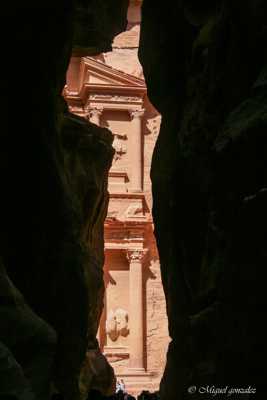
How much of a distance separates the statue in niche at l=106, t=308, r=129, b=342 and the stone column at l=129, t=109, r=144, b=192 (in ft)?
12.0

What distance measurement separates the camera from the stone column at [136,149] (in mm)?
23422

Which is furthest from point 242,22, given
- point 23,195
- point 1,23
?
point 23,195

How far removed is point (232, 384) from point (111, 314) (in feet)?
48.4

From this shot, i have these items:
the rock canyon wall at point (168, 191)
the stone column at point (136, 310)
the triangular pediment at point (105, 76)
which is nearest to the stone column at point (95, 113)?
the triangular pediment at point (105, 76)

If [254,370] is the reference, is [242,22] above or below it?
above

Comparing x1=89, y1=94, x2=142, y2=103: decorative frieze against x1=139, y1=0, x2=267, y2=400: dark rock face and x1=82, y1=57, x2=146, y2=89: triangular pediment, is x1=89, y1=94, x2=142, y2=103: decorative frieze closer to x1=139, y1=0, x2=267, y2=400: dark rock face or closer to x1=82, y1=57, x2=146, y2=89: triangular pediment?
x1=82, y1=57, x2=146, y2=89: triangular pediment

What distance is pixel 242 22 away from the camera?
27.0ft

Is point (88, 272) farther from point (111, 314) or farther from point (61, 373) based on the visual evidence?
point (111, 314)

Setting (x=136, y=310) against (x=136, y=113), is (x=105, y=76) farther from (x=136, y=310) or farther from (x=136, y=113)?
(x=136, y=310)

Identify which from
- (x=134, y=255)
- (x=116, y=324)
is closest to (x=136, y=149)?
(x=134, y=255)

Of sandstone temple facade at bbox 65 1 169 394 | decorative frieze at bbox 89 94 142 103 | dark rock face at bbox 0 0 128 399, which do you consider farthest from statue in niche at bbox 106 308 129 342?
dark rock face at bbox 0 0 128 399

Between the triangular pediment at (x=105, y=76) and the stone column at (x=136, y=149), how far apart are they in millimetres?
863

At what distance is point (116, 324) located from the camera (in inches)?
863

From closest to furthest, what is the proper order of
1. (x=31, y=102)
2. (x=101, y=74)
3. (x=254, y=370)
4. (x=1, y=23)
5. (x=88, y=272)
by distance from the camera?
(x=254, y=370)
(x=1, y=23)
(x=31, y=102)
(x=88, y=272)
(x=101, y=74)
